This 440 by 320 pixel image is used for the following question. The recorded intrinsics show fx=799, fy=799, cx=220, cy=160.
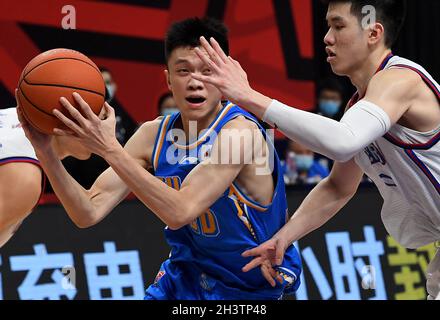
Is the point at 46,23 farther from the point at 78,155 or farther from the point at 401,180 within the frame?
the point at 401,180

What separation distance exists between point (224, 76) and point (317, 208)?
1.18 m

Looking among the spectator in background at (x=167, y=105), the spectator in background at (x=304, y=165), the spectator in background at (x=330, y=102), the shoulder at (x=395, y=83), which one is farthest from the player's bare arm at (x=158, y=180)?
the spectator in background at (x=330, y=102)

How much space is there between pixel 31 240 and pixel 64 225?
0.28 meters

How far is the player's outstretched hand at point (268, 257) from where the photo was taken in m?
4.01

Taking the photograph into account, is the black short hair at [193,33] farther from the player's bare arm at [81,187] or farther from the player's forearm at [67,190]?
the player's forearm at [67,190]

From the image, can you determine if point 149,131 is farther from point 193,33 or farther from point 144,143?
point 193,33

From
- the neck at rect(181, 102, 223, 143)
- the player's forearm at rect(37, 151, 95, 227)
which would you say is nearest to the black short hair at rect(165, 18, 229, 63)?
the neck at rect(181, 102, 223, 143)

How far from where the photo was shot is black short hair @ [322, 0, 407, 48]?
3967mm

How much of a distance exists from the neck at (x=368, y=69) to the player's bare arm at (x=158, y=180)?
595 millimetres

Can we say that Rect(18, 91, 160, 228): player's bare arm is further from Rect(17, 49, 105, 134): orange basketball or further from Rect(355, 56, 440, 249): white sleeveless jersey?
Rect(355, 56, 440, 249): white sleeveless jersey

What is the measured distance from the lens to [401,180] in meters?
3.95

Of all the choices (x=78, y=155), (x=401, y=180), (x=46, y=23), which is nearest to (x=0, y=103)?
(x=46, y=23)

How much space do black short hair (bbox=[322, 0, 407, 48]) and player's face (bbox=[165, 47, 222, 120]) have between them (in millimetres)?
741

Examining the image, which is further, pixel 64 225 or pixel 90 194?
pixel 64 225
